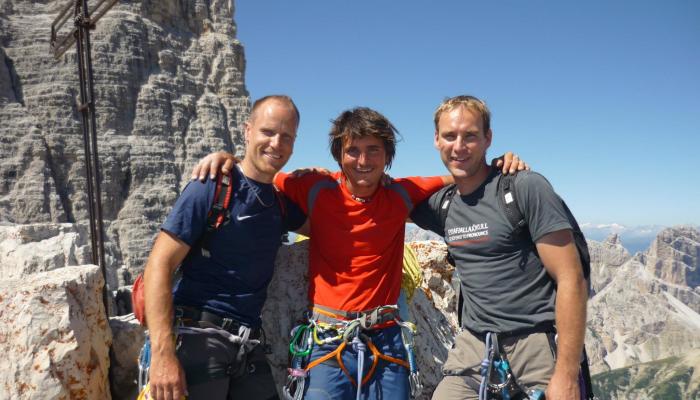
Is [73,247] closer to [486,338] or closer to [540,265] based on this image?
[486,338]

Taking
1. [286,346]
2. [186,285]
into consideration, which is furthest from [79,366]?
[286,346]

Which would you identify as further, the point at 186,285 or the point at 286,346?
the point at 286,346

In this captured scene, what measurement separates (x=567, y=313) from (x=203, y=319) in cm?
272

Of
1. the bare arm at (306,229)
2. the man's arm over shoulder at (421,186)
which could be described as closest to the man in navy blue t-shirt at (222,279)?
the bare arm at (306,229)

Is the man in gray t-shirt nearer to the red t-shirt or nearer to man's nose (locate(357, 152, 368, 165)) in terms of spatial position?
the red t-shirt

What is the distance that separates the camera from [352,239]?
4.19 meters

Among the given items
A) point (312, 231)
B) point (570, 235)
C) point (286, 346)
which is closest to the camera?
point (570, 235)

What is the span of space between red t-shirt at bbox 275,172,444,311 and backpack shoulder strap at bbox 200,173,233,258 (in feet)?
2.94

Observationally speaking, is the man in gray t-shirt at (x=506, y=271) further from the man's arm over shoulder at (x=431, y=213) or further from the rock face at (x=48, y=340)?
the rock face at (x=48, y=340)

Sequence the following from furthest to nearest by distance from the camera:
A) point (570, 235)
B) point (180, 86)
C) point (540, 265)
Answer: point (180, 86) < point (540, 265) < point (570, 235)

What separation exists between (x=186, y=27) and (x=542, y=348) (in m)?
72.4

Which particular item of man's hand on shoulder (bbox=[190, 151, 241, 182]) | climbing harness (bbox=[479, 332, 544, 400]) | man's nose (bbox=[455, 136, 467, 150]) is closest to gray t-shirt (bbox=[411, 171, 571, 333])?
climbing harness (bbox=[479, 332, 544, 400])

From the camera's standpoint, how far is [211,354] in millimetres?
3521

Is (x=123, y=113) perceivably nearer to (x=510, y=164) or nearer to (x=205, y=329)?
(x=205, y=329)
